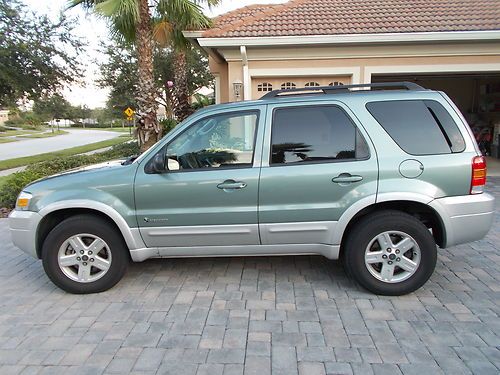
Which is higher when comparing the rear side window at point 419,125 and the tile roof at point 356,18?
the tile roof at point 356,18

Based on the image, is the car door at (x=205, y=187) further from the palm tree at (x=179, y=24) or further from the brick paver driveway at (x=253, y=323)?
the palm tree at (x=179, y=24)

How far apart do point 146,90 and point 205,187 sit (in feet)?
24.6

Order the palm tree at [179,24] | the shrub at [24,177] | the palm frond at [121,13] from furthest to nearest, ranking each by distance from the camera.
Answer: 1. the palm tree at [179,24]
2. the palm frond at [121,13]
3. the shrub at [24,177]

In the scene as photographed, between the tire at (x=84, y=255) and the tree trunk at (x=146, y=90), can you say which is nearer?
the tire at (x=84, y=255)

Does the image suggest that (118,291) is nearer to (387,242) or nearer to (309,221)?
(309,221)

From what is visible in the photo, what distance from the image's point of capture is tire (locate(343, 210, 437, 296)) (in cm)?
330

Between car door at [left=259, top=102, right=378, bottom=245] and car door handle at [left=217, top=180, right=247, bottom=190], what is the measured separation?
0.18m

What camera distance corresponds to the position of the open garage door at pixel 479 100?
13.0 m

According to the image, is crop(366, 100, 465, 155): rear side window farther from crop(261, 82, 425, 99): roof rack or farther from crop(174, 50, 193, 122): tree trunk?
crop(174, 50, 193, 122): tree trunk

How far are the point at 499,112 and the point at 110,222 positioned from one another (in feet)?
46.2

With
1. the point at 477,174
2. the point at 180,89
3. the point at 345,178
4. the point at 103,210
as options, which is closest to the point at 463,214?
the point at 477,174

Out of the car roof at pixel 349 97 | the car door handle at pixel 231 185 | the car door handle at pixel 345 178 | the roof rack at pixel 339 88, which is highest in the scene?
the roof rack at pixel 339 88

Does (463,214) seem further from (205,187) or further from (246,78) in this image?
(246,78)

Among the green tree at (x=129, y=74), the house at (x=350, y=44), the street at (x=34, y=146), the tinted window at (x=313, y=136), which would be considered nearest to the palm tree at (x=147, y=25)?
the house at (x=350, y=44)
